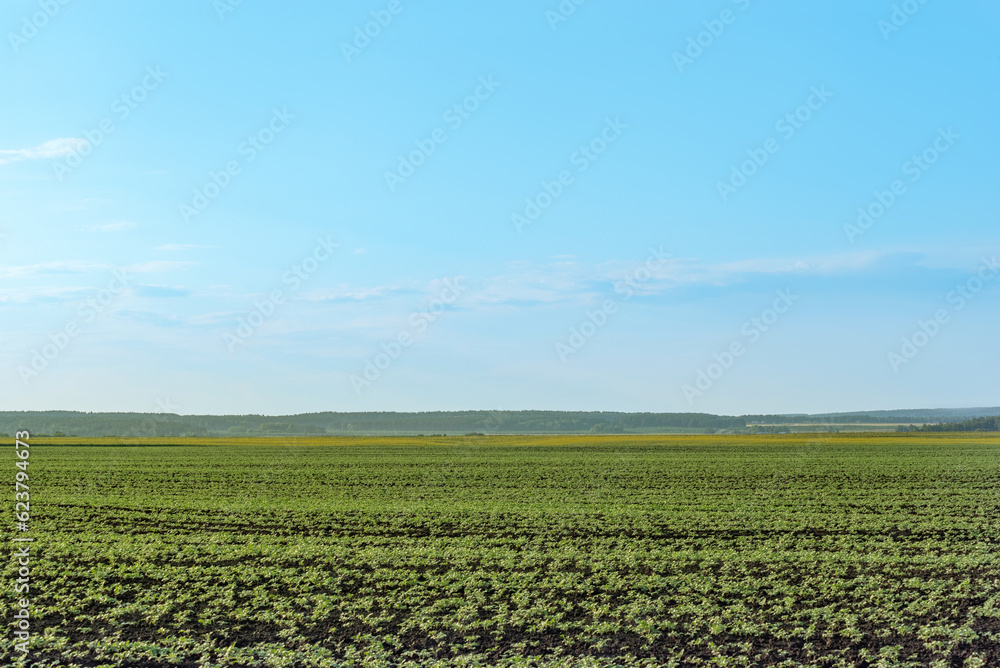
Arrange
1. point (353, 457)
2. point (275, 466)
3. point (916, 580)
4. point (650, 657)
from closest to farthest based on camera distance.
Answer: point (650, 657), point (916, 580), point (275, 466), point (353, 457)

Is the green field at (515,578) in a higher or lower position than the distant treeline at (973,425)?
higher

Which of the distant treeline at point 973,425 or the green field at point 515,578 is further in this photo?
the distant treeline at point 973,425

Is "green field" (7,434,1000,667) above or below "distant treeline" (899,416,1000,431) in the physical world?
above

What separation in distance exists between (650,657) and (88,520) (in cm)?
1918

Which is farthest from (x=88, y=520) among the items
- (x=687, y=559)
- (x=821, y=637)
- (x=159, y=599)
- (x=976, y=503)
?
(x=976, y=503)

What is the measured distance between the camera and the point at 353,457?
2298 inches

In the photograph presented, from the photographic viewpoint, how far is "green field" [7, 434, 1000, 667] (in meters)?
11.5

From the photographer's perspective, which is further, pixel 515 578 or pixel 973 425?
pixel 973 425

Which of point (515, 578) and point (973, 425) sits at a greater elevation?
point (515, 578)

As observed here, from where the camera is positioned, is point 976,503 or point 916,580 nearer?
point 916,580

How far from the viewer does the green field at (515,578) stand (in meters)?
11.5

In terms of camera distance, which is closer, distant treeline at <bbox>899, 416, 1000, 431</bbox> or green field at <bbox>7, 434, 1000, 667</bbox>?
green field at <bbox>7, 434, 1000, 667</bbox>

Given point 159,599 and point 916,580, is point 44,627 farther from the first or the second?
point 916,580

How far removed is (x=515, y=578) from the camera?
1542cm
